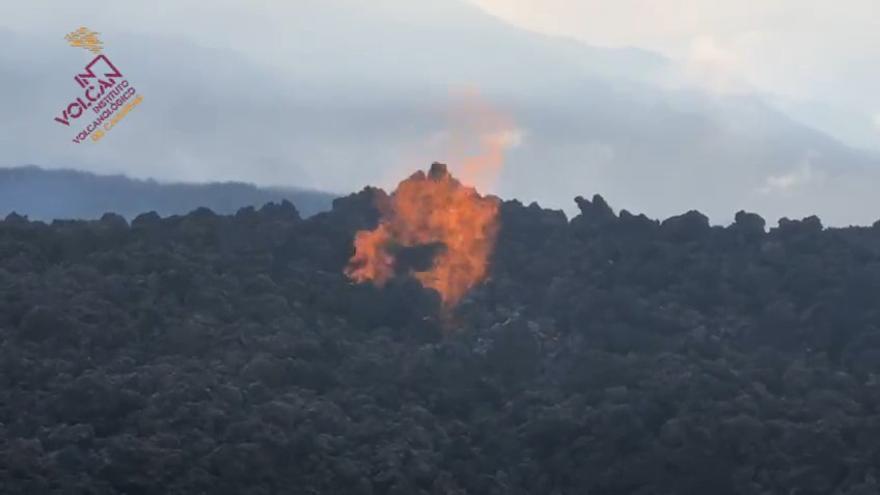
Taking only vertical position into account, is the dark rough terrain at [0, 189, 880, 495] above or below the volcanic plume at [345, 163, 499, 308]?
below

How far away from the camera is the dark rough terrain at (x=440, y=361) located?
43094 mm

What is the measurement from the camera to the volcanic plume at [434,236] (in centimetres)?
5575

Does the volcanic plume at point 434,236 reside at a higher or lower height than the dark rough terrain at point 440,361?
higher

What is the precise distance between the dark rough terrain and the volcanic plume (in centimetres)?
70

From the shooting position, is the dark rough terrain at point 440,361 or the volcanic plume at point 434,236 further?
the volcanic plume at point 434,236

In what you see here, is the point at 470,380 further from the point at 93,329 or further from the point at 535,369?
the point at 93,329

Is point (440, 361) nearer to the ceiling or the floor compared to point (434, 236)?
nearer to the floor

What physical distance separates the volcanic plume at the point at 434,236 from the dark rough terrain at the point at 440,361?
0.70 m

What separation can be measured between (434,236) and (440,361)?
30.1 ft

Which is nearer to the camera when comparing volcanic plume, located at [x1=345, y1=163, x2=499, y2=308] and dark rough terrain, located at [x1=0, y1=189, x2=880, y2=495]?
dark rough terrain, located at [x1=0, y1=189, x2=880, y2=495]

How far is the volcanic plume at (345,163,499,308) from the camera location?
5575 cm

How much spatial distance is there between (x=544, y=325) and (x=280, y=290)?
25.4 ft

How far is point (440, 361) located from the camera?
49469 millimetres

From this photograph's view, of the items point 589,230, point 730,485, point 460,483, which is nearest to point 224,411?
point 460,483
